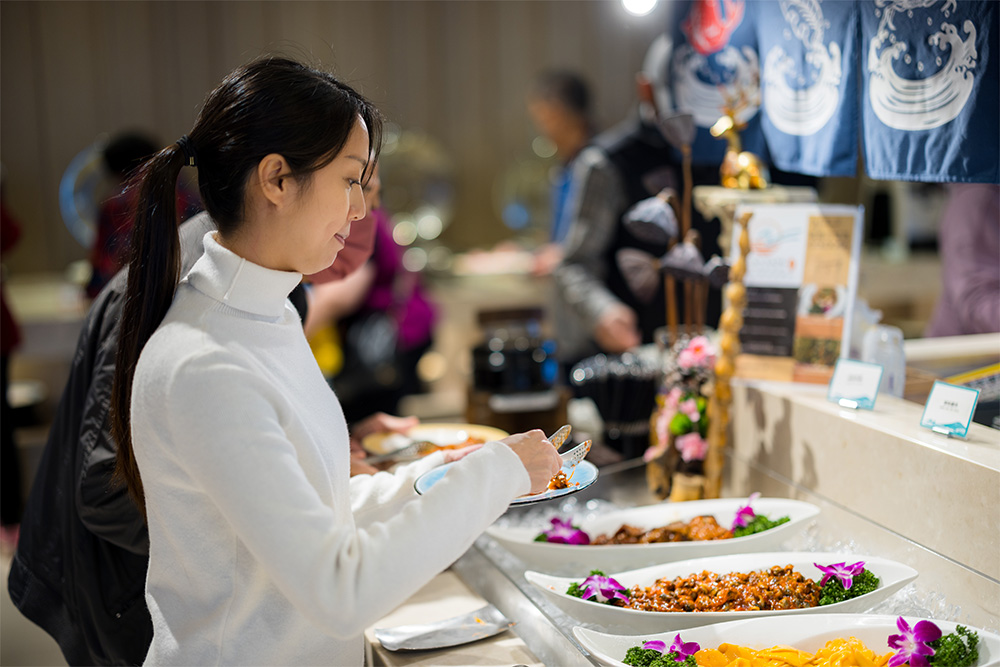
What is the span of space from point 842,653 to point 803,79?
122 cm

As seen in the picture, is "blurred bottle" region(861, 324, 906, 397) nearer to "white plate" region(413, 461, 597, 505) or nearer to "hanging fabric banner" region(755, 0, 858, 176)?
"hanging fabric banner" region(755, 0, 858, 176)

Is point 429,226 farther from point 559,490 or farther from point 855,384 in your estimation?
point 559,490

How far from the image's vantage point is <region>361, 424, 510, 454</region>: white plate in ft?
5.91

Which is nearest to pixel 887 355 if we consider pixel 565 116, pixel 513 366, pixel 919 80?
pixel 919 80

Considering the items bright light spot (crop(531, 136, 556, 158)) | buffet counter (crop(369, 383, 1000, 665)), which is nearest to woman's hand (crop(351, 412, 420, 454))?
buffet counter (crop(369, 383, 1000, 665))

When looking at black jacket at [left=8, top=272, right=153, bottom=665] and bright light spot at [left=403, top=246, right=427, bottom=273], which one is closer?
black jacket at [left=8, top=272, right=153, bottom=665]

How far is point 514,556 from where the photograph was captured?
1.66 meters

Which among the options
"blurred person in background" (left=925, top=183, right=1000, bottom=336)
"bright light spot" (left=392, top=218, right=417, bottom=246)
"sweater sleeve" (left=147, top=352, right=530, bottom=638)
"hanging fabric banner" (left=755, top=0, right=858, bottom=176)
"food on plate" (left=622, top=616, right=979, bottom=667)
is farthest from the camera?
"bright light spot" (left=392, top=218, right=417, bottom=246)

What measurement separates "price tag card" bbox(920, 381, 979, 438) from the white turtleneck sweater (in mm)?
781

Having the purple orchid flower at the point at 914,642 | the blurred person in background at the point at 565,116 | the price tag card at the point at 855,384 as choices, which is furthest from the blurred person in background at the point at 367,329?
the purple orchid flower at the point at 914,642

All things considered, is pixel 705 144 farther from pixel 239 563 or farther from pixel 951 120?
pixel 239 563

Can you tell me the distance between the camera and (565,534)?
1.63 m

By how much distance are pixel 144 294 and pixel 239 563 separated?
0.35m

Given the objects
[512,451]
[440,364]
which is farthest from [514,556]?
[440,364]
